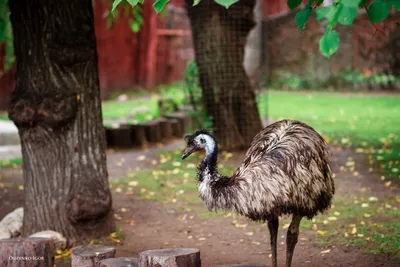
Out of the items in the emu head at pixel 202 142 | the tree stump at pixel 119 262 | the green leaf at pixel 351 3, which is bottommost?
the tree stump at pixel 119 262

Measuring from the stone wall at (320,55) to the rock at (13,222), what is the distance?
44.5ft

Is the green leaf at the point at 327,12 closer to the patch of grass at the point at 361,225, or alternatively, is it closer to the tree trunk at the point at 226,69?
the patch of grass at the point at 361,225

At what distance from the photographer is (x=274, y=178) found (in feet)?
17.5

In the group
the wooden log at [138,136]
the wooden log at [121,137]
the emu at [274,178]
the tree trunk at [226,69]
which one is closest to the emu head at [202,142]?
the emu at [274,178]

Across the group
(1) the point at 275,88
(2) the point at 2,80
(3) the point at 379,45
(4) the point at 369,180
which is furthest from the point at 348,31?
(4) the point at 369,180

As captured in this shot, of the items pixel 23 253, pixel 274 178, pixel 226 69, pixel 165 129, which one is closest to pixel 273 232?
pixel 274 178

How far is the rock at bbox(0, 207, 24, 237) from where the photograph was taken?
736cm

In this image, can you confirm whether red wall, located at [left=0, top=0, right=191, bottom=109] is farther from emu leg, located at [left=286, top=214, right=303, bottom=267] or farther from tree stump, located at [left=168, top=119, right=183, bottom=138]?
emu leg, located at [left=286, top=214, right=303, bottom=267]

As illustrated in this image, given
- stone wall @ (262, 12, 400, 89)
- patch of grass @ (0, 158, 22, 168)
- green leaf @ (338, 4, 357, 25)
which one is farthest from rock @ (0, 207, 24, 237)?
stone wall @ (262, 12, 400, 89)

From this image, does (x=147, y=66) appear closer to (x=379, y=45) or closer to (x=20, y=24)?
(x=379, y=45)

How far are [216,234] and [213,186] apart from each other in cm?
229

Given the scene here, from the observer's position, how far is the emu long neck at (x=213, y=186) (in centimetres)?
519

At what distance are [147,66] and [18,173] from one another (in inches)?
472

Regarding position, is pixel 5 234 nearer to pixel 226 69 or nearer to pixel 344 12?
pixel 344 12
